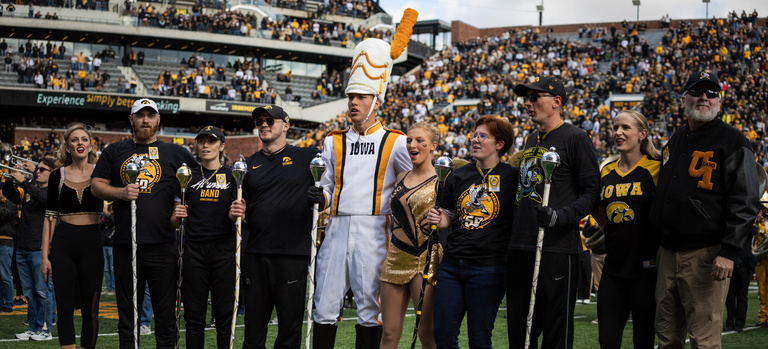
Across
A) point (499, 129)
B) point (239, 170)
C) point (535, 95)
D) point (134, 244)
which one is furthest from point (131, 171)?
point (535, 95)

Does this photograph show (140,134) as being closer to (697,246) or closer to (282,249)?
(282,249)

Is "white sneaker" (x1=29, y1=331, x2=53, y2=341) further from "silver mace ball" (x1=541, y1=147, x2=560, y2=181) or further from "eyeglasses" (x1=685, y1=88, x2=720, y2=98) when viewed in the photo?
"eyeglasses" (x1=685, y1=88, x2=720, y2=98)

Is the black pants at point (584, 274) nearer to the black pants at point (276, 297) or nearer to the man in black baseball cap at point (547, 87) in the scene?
the man in black baseball cap at point (547, 87)

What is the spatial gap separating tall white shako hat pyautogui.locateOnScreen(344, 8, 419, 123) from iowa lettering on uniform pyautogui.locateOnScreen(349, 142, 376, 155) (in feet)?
0.68

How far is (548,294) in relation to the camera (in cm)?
527

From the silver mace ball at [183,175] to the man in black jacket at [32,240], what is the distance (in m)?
3.38

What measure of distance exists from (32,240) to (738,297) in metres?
9.63

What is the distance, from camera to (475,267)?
546 centimetres

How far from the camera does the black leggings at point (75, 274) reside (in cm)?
688

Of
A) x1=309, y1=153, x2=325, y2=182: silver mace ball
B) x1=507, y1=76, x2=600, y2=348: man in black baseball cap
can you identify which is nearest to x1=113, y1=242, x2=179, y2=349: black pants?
x1=309, y1=153, x2=325, y2=182: silver mace ball

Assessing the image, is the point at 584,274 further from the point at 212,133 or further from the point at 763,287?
the point at 212,133

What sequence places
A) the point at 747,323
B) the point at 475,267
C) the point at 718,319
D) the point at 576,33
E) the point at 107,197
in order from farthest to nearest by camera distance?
the point at 576,33
the point at 747,323
the point at 107,197
the point at 475,267
the point at 718,319

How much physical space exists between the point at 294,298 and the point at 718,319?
2952mm

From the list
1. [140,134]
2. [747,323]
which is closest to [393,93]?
[747,323]
